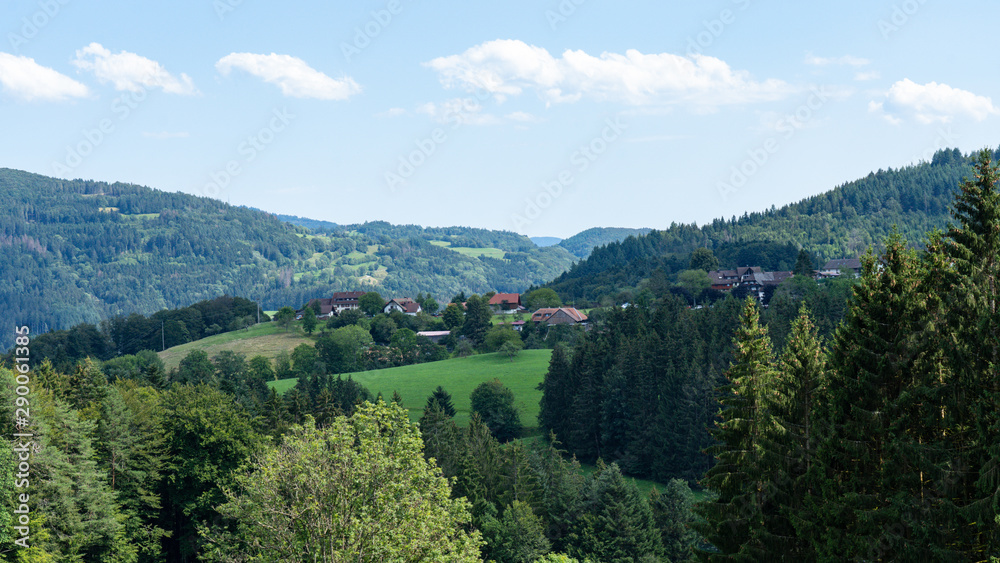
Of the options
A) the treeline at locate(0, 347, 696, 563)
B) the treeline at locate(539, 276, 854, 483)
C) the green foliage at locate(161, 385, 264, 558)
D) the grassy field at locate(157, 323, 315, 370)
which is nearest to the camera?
the treeline at locate(0, 347, 696, 563)

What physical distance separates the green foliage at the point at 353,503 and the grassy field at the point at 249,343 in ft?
420

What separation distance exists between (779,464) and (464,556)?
1101cm

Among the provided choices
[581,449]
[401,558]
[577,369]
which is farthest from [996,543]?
[577,369]

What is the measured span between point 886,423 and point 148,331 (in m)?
187

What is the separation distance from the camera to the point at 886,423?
20.2 m

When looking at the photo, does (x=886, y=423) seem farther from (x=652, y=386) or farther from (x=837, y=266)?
(x=837, y=266)

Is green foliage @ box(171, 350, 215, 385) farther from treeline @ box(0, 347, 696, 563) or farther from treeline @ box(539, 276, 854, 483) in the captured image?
treeline @ box(539, 276, 854, 483)

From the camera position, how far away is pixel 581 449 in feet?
294

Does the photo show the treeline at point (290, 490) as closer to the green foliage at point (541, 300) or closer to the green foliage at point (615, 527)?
the green foliage at point (615, 527)

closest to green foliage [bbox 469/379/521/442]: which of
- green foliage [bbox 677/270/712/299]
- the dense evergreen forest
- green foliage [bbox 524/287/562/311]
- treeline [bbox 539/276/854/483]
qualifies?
treeline [bbox 539/276/854/483]

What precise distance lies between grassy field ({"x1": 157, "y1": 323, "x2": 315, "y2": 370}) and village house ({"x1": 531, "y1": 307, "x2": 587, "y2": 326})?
48.7 m

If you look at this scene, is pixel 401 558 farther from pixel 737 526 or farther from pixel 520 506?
pixel 520 506

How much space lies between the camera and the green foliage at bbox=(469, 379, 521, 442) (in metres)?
95.9

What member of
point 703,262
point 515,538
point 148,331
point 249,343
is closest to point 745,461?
point 515,538
